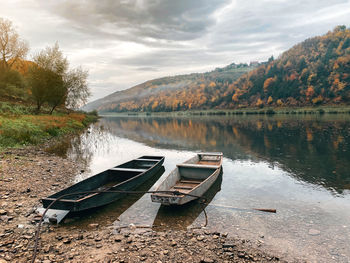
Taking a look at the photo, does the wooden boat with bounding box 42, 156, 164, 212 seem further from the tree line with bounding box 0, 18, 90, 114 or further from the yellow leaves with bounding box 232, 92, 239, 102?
the yellow leaves with bounding box 232, 92, 239, 102

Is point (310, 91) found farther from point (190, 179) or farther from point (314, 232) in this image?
point (314, 232)

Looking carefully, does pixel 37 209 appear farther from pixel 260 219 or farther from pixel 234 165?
pixel 234 165

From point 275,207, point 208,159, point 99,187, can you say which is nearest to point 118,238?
point 99,187

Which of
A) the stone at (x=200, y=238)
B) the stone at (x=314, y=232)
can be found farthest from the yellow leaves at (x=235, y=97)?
the stone at (x=200, y=238)

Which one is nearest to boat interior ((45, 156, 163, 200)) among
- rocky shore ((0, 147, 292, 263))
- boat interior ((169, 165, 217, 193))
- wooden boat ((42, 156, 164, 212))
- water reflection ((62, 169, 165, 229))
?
wooden boat ((42, 156, 164, 212))

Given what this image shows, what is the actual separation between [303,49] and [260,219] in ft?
680

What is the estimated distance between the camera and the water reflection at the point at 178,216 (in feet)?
29.1

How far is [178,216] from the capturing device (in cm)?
973

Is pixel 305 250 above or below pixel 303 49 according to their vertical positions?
below

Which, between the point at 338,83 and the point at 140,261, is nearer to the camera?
the point at 140,261

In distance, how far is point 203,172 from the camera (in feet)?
45.0

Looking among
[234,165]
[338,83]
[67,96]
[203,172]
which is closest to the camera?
[203,172]

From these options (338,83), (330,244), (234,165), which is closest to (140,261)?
(330,244)

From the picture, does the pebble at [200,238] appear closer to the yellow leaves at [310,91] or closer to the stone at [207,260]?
the stone at [207,260]
